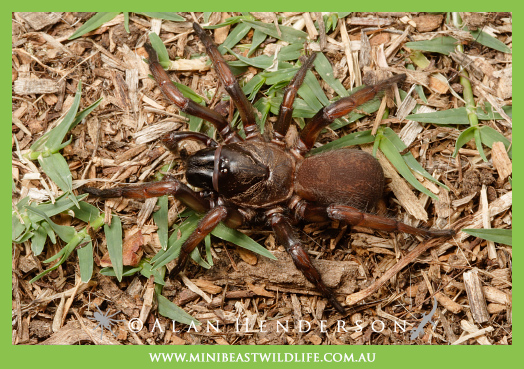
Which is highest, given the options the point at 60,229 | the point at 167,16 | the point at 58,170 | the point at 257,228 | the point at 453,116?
the point at 167,16

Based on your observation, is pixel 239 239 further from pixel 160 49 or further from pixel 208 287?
pixel 160 49

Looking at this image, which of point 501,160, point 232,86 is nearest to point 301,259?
point 232,86

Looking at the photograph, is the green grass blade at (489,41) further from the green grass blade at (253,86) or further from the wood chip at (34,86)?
the wood chip at (34,86)

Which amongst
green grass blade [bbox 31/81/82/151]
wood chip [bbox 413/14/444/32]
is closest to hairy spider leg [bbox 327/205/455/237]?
wood chip [bbox 413/14/444/32]

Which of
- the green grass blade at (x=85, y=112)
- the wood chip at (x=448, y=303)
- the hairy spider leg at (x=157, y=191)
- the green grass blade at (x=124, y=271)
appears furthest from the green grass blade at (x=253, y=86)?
the wood chip at (x=448, y=303)

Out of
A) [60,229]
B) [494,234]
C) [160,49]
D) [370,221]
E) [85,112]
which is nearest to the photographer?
[370,221]

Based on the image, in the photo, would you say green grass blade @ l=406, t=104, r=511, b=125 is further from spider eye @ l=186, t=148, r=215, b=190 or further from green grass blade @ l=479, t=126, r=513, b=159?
spider eye @ l=186, t=148, r=215, b=190

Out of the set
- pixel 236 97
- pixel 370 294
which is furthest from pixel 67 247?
pixel 370 294
